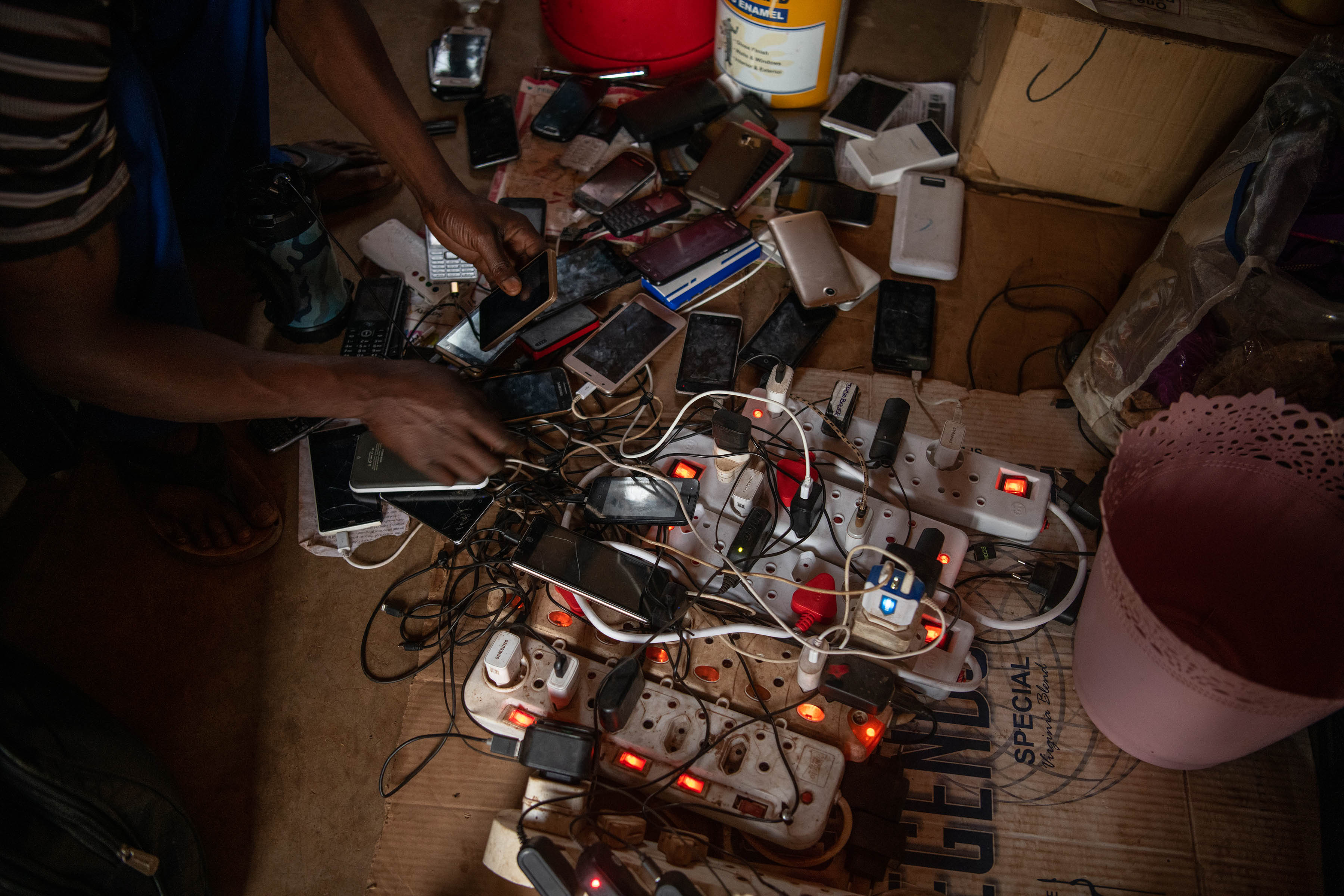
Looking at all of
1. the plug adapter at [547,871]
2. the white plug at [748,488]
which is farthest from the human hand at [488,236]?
the plug adapter at [547,871]

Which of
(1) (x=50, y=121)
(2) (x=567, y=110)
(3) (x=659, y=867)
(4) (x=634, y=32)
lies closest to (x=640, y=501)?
(3) (x=659, y=867)

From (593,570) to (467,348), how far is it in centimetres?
52

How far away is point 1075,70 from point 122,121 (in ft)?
4.80

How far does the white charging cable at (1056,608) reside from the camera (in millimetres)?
1107

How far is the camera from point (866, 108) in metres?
1.71

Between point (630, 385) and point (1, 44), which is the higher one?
point (1, 44)

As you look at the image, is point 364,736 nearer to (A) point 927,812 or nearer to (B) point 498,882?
(B) point 498,882

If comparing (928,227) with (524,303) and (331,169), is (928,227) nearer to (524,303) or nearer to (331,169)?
(524,303)

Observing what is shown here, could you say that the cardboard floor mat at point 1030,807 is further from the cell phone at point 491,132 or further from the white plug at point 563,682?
the cell phone at point 491,132

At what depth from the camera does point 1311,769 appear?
1.07m

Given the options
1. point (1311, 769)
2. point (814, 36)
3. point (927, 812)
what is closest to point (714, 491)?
point (927, 812)

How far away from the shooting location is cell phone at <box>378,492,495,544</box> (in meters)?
1.24

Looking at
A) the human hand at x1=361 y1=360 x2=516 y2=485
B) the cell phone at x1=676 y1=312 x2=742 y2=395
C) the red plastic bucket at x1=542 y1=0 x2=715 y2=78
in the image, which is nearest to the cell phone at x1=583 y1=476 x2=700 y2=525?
the human hand at x1=361 y1=360 x2=516 y2=485

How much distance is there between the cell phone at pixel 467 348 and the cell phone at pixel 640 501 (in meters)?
0.36
